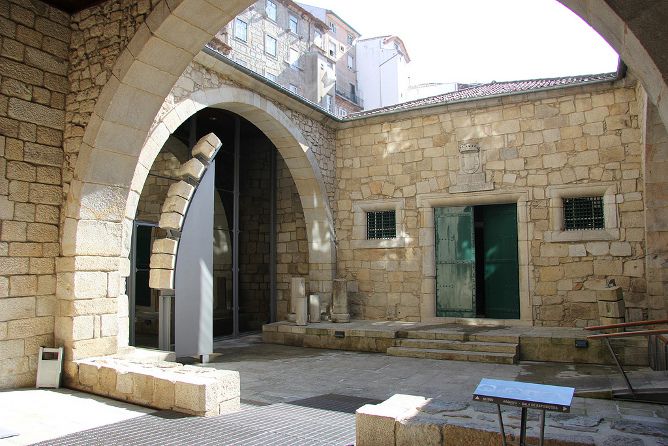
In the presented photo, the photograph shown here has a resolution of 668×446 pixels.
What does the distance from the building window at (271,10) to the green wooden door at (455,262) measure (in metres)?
19.7

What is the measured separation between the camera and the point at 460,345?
22.9ft

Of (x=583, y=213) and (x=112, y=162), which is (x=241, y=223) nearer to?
(x=112, y=162)

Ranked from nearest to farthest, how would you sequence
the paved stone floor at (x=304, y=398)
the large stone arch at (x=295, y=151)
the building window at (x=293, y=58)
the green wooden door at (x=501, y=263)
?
the paved stone floor at (x=304, y=398) < the large stone arch at (x=295, y=151) < the green wooden door at (x=501, y=263) < the building window at (x=293, y=58)

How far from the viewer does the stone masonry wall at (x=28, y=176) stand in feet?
13.9

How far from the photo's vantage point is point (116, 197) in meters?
4.75

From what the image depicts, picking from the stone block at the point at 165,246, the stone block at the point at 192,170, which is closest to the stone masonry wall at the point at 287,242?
the stone block at the point at 192,170

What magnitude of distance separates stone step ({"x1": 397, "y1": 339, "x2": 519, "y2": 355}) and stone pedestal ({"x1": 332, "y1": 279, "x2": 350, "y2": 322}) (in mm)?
1455

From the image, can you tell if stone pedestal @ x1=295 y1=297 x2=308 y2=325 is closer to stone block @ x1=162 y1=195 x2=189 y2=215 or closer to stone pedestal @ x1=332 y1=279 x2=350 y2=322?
stone pedestal @ x1=332 y1=279 x2=350 y2=322

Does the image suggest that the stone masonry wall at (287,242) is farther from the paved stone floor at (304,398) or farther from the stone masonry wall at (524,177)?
the paved stone floor at (304,398)

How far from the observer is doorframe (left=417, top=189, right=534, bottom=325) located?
25.7 ft

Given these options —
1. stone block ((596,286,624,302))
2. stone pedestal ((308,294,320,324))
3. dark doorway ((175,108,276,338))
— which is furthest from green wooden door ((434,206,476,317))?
dark doorway ((175,108,276,338))

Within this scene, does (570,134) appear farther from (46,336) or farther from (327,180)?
(46,336)

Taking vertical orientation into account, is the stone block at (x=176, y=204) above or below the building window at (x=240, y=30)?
below

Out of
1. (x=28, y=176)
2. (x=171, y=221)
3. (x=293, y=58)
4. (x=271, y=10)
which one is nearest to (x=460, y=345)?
(x=171, y=221)
